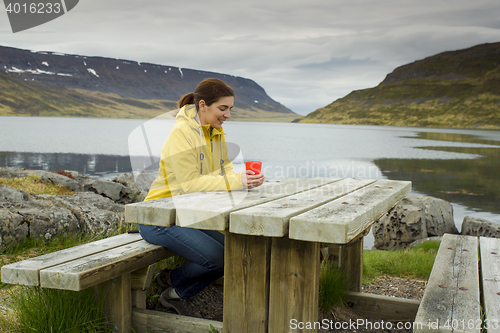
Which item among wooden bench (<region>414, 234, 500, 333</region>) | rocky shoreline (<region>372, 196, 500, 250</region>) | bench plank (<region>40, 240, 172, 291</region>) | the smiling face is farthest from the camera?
Result: rocky shoreline (<region>372, 196, 500, 250</region>)

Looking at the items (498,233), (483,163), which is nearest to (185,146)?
(498,233)

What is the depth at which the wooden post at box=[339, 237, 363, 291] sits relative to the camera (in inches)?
134

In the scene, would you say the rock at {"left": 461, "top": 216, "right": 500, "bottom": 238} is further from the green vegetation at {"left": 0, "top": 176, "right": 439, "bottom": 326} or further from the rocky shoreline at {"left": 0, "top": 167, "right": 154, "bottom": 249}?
the rocky shoreline at {"left": 0, "top": 167, "right": 154, "bottom": 249}

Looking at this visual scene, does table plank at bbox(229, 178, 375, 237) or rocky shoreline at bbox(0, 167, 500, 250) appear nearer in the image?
table plank at bbox(229, 178, 375, 237)

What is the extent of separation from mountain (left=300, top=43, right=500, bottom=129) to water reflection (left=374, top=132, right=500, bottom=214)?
379ft

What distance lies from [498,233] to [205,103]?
523 cm

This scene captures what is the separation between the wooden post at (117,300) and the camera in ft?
7.48

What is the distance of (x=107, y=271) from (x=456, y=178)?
14.7 m

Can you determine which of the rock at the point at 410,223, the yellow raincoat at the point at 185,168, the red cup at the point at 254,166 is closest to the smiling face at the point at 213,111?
the yellow raincoat at the point at 185,168

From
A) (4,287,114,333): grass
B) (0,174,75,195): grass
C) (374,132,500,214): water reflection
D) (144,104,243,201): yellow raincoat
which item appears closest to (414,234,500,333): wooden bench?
(144,104,243,201): yellow raincoat

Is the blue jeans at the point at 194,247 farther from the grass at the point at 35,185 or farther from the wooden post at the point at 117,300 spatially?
the grass at the point at 35,185

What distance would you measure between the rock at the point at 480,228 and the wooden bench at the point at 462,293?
3167 mm

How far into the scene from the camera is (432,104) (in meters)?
160

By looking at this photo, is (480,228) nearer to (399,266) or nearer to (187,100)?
(399,266)
